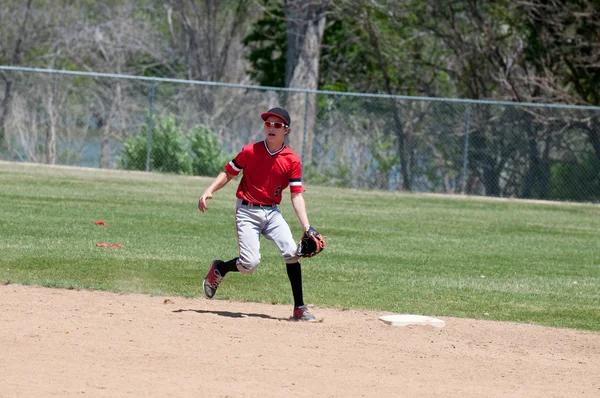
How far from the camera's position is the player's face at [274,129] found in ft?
26.1

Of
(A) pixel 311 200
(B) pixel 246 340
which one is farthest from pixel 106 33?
(B) pixel 246 340

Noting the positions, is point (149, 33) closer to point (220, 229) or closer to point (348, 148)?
point (348, 148)

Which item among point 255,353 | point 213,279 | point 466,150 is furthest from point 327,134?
point 255,353

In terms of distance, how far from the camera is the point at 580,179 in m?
23.1

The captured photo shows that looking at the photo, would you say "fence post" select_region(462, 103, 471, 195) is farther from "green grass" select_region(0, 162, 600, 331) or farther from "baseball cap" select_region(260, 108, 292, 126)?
"baseball cap" select_region(260, 108, 292, 126)

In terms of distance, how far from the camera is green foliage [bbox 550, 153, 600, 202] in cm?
2308

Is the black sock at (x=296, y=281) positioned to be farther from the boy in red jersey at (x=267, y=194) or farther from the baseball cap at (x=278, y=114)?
the baseball cap at (x=278, y=114)

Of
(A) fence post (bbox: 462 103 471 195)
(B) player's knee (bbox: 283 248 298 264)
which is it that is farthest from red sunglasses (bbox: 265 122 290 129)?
(A) fence post (bbox: 462 103 471 195)

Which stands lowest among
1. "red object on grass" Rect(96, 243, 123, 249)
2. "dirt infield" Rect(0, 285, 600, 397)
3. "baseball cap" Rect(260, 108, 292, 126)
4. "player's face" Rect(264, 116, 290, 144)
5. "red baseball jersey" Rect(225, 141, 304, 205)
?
"dirt infield" Rect(0, 285, 600, 397)

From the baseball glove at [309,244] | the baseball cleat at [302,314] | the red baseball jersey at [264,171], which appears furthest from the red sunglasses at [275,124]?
the baseball cleat at [302,314]

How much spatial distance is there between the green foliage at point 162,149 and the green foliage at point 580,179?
8.57 metres

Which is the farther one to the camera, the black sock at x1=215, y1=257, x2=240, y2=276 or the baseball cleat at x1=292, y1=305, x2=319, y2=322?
the black sock at x1=215, y1=257, x2=240, y2=276

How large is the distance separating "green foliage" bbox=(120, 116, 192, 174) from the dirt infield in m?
15.4

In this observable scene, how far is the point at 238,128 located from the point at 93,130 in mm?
3595
